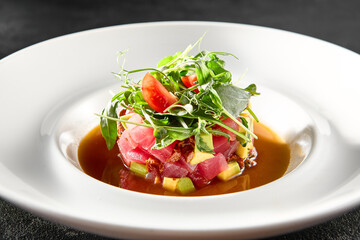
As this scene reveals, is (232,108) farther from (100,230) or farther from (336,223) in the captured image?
(100,230)

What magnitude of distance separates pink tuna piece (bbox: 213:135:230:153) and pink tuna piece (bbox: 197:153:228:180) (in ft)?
0.12

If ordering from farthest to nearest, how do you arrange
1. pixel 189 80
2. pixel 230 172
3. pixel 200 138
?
1. pixel 189 80
2. pixel 230 172
3. pixel 200 138

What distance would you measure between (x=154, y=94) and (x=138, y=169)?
501 mm

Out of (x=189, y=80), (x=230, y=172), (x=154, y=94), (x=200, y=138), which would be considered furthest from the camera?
(x=189, y=80)

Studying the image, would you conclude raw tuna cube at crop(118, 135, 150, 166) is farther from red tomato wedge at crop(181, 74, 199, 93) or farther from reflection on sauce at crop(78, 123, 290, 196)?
red tomato wedge at crop(181, 74, 199, 93)

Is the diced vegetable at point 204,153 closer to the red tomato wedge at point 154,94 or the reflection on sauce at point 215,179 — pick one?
the reflection on sauce at point 215,179

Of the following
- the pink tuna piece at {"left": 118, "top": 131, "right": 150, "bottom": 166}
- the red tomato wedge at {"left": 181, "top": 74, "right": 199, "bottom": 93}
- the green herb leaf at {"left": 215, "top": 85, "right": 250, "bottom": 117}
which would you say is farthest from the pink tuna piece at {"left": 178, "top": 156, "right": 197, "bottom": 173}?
the red tomato wedge at {"left": 181, "top": 74, "right": 199, "bottom": 93}

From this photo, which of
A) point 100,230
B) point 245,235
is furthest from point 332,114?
point 100,230

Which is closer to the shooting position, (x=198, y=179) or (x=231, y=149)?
(x=198, y=179)

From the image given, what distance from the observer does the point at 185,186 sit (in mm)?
2859

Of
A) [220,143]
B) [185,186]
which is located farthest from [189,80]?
[185,186]

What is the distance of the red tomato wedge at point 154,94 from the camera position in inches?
112

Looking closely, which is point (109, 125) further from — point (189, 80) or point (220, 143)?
point (220, 143)

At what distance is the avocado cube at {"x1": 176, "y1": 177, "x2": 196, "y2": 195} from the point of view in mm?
2844
